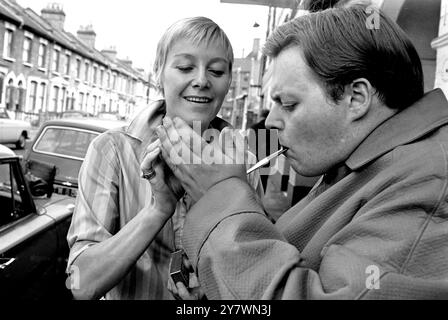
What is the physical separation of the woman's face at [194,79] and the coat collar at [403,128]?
1.89ft

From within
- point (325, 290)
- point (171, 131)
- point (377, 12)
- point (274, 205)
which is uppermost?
point (377, 12)

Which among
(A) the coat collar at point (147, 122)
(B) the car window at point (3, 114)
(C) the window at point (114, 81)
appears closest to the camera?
(A) the coat collar at point (147, 122)

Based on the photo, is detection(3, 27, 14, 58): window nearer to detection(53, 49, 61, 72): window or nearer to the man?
detection(53, 49, 61, 72): window

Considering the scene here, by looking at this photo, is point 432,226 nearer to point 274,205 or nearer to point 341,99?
point 341,99

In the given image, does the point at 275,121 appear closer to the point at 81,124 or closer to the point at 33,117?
the point at 81,124

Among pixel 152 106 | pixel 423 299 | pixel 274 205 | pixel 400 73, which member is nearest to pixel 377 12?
pixel 400 73

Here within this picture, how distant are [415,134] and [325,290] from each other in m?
0.34

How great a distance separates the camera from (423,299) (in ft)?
2.15

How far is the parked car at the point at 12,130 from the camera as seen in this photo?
42.5ft

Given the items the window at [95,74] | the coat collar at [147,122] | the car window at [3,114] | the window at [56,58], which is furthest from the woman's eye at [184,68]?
the window at [56,58]

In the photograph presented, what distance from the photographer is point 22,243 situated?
7.84 ft

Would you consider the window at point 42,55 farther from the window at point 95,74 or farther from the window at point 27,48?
the window at point 95,74

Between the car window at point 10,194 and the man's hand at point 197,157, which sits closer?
the man's hand at point 197,157

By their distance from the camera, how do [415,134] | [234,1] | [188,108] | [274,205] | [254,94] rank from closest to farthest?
[415,134], [188,108], [234,1], [274,205], [254,94]
